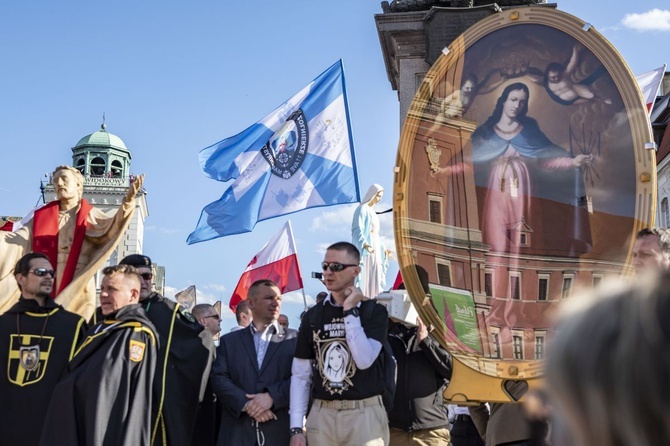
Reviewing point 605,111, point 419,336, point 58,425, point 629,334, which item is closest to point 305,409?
point 419,336

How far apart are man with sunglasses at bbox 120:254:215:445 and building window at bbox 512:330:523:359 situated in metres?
2.48

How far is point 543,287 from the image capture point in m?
5.31

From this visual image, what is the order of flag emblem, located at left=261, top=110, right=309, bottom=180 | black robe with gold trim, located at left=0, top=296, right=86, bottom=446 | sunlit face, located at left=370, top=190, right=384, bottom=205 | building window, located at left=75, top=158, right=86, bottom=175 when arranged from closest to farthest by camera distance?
black robe with gold trim, located at left=0, top=296, right=86, bottom=446, flag emblem, located at left=261, top=110, right=309, bottom=180, sunlit face, located at left=370, top=190, right=384, bottom=205, building window, located at left=75, top=158, right=86, bottom=175

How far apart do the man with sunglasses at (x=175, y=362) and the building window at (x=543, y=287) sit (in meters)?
2.67

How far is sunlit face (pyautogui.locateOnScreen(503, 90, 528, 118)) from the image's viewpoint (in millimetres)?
5621

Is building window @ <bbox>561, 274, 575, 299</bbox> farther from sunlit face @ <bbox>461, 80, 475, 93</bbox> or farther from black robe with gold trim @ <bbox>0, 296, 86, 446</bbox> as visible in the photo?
black robe with gold trim @ <bbox>0, 296, 86, 446</bbox>

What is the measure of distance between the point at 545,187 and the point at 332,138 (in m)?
3.48

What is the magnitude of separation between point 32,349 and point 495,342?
3.43 m

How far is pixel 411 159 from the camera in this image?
575cm

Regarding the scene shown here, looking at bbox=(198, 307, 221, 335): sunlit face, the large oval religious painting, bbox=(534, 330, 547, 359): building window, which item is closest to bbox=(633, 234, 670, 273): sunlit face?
the large oval religious painting

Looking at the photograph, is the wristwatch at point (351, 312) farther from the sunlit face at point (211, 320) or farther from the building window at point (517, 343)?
the sunlit face at point (211, 320)

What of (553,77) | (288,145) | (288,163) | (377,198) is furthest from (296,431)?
(377,198)

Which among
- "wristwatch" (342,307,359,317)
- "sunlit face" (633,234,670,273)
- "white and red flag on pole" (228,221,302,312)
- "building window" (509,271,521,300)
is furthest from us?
"white and red flag on pole" (228,221,302,312)

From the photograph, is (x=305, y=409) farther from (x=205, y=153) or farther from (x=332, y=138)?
(x=205, y=153)
